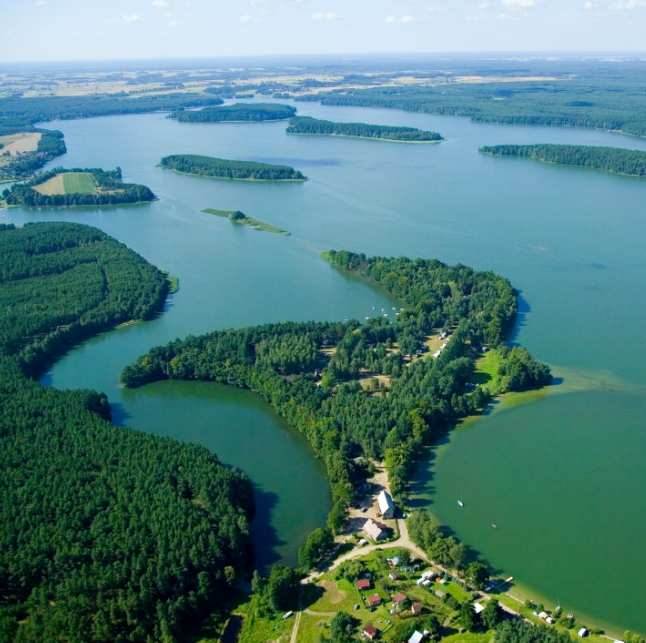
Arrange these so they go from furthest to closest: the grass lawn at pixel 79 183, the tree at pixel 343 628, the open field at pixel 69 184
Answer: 1. the grass lawn at pixel 79 183
2. the open field at pixel 69 184
3. the tree at pixel 343 628

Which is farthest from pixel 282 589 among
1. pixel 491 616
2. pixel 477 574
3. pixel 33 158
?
pixel 33 158

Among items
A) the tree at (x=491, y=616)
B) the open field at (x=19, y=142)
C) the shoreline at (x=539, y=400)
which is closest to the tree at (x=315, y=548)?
the shoreline at (x=539, y=400)

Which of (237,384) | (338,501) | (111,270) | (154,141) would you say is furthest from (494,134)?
(338,501)

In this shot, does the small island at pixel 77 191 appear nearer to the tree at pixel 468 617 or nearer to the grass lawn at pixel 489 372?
the grass lawn at pixel 489 372

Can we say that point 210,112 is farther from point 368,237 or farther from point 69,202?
point 368,237

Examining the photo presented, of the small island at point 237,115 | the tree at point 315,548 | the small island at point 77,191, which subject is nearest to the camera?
the tree at point 315,548

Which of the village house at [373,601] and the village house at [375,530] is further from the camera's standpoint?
the village house at [375,530]
